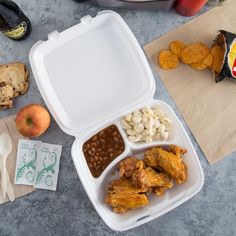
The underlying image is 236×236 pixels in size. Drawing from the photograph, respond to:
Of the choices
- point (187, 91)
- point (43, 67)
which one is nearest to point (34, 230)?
point (43, 67)

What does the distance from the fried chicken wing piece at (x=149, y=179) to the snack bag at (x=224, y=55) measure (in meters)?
0.31

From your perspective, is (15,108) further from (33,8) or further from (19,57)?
(33,8)

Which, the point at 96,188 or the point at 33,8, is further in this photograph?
the point at 33,8

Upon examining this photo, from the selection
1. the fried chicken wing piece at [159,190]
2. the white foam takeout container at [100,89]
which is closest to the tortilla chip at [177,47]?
the white foam takeout container at [100,89]

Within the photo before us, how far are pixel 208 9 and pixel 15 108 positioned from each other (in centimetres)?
60

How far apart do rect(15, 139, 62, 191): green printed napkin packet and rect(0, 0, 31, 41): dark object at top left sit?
0.29 metres

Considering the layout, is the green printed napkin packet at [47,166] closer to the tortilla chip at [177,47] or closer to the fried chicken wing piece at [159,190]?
the fried chicken wing piece at [159,190]

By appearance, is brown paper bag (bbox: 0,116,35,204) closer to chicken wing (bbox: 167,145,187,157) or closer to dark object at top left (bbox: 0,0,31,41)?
dark object at top left (bbox: 0,0,31,41)

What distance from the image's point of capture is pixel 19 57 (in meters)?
1.03

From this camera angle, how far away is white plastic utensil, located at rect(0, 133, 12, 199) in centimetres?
98

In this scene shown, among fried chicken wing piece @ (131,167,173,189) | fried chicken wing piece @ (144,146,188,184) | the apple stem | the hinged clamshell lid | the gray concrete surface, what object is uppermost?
the hinged clamshell lid

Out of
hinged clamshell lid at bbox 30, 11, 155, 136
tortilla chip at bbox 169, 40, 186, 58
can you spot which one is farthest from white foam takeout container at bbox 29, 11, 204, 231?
tortilla chip at bbox 169, 40, 186, 58

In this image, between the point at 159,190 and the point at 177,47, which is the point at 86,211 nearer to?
the point at 159,190

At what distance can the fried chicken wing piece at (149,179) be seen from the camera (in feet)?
2.92
